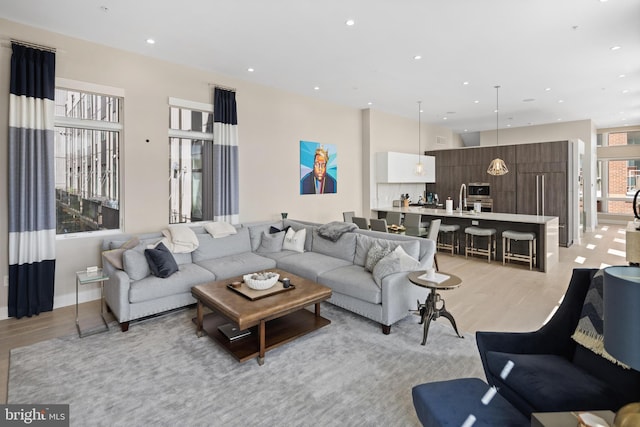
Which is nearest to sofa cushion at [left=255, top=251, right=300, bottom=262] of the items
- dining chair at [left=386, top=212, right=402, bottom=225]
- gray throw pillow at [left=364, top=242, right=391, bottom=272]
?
gray throw pillow at [left=364, top=242, right=391, bottom=272]

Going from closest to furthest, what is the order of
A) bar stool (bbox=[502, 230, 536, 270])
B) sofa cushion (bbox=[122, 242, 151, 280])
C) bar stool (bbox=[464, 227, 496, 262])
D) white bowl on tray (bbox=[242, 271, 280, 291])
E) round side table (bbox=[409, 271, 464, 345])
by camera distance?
round side table (bbox=[409, 271, 464, 345])
white bowl on tray (bbox=[242, 271, 280, 291])
sofa cushion (bbox=[122, 242, 151, 280])
bar stool (bbox=[502, 230, 536, 270])
bar stool (bbox=[464, 227, 496, 262])

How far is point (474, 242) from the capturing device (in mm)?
7043

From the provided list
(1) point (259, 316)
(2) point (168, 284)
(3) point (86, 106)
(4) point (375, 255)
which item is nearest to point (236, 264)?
(2) point (168, 284)

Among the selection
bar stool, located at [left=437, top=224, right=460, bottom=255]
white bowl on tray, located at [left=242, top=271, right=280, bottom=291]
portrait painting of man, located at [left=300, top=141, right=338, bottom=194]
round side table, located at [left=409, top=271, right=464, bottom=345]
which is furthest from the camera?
bar stool, located at [left=437, top=224, right=460, bottom=255]

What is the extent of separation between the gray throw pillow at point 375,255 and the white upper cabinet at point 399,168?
446cm

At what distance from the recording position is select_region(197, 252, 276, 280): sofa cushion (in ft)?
14.2

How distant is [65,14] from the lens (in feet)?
12.2

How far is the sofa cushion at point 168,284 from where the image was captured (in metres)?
3.62

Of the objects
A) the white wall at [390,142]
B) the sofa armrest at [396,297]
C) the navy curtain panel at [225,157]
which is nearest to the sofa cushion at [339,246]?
the sofa armrest at [396,297]

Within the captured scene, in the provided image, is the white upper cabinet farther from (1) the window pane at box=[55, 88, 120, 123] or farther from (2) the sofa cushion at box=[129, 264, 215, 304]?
(1) the window pane at box=[55, 88, 120, 123]

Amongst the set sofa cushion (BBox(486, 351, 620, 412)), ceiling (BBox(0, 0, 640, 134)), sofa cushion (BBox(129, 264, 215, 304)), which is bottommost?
sofa cushion (BBox(486, 351, 620, 412))

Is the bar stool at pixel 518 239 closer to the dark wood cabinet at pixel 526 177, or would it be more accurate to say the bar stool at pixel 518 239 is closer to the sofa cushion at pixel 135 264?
the dark wood cabinet at pixel 526 177

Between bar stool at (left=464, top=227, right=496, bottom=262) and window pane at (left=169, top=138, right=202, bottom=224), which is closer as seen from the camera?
window pane at (left=169, top=138, right=202, bottom=224)

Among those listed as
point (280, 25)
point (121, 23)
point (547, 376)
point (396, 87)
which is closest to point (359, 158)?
point (396, 87)
